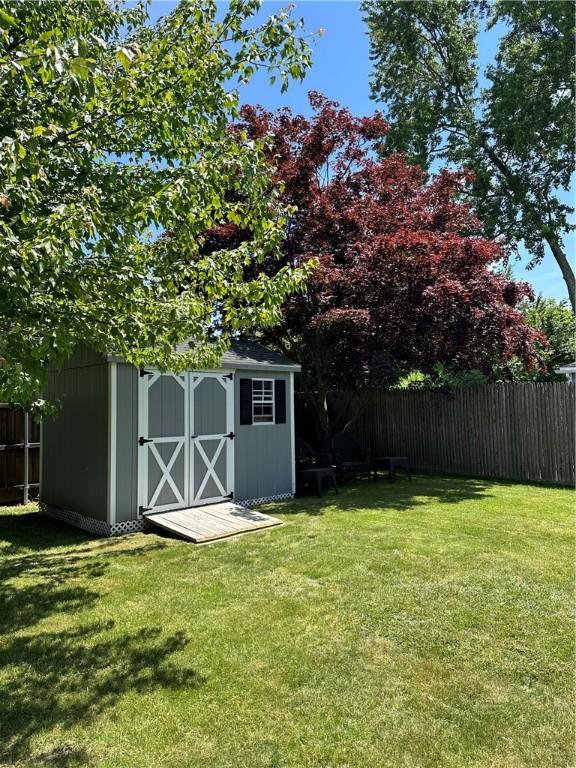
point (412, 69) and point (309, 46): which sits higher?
point (412, 69)

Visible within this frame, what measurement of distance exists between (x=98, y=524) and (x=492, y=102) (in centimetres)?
1815

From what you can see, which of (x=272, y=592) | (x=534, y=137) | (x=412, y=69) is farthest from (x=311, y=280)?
(x=412, y=69)

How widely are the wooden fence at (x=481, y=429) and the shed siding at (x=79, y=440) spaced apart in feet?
20.3

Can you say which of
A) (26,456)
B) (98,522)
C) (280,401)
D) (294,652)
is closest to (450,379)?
(280,401)

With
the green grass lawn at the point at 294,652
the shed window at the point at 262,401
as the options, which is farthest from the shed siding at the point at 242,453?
the green grass lawn at the point at 294,652

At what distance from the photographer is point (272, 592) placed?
4199 mm

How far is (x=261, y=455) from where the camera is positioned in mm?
8297

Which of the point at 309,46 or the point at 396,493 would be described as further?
the point at 396,493

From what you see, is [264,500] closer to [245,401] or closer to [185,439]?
[245,401]

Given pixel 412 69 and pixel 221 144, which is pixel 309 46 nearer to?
pixel 221 144

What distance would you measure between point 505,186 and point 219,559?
1734 centimetres

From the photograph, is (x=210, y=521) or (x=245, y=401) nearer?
(x=210, y=521)

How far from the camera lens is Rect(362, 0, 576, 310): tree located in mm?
A: 15703

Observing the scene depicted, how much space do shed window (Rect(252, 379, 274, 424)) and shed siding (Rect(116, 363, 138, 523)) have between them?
2.16 m
